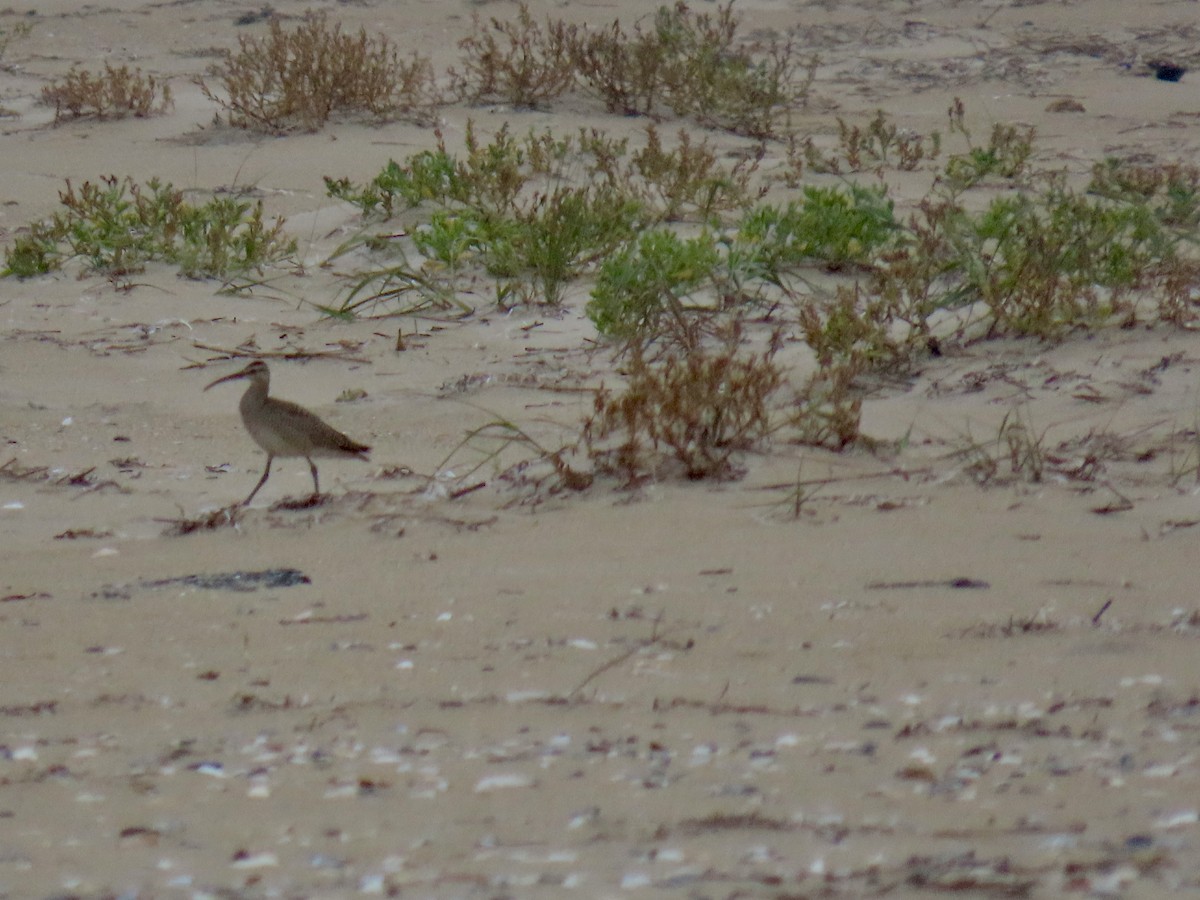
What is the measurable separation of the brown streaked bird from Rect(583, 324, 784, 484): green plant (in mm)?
809

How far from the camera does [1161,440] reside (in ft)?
18.4

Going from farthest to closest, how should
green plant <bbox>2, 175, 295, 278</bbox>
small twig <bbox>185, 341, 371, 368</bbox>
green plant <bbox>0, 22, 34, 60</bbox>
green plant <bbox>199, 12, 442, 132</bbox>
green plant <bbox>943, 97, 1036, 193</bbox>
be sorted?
1. green plant <bbox>0, 22, 34, 60</bbox>
2. green plant <bbox>199, 12, 442, 132</bbox>
3. green plant <bbox>943, 97, 1036, 193</bbox>
4. green plant <bbox>2, 175, 295, 278</bbox>
5. small twig <bbox>185, 341, 371, 368</bbox>

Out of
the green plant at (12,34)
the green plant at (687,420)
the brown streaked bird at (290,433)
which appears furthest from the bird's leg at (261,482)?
the green plant at (12,34)

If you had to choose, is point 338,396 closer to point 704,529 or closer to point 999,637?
point 704,529

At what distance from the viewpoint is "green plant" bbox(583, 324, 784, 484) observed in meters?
5.30

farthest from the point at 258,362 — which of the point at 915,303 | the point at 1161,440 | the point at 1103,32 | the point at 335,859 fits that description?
the point at 1103,32

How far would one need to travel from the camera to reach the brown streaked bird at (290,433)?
18.5 ft

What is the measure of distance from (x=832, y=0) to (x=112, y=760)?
1447cm

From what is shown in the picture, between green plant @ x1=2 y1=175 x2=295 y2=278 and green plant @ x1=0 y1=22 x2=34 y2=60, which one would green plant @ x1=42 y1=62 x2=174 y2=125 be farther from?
green plant @ x1=2 y1=175 x2=295 y2=278

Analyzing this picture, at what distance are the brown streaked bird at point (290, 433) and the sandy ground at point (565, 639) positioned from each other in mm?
168

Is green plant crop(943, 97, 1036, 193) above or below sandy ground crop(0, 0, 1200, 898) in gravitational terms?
above

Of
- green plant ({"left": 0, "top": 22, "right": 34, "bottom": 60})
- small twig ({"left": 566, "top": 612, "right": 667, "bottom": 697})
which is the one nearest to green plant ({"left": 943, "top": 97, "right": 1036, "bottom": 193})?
small twig ({"left": 566, "top": 612, "right": 667, "bottom": 697})

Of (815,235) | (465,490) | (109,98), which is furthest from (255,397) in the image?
(109,98)

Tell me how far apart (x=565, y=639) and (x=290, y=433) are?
197 centimetres
